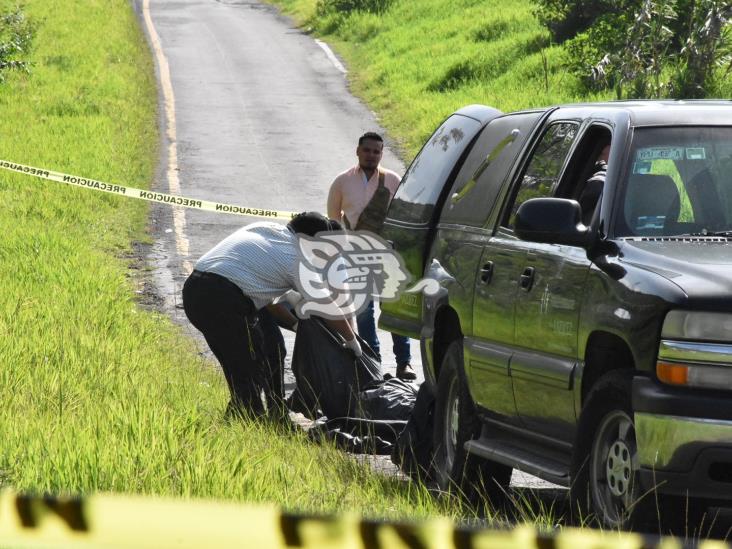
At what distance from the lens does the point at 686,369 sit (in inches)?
217

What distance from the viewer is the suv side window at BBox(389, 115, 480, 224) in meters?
8.74

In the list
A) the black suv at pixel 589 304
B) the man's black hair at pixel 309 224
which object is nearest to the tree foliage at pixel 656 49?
the man's black hair at pixel 309 224

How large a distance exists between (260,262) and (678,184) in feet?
11.2

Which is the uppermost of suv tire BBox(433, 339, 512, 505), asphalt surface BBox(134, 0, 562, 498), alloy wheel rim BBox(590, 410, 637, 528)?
alloy wheel rim BBox(590, 410, 637, 528)

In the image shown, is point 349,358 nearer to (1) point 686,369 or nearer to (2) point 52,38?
(1) point 686,369

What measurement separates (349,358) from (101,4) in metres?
34.9

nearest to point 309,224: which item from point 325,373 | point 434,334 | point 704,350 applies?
point 325,373

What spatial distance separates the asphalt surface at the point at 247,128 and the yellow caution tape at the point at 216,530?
496 cm

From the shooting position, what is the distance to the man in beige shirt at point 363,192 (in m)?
11.5

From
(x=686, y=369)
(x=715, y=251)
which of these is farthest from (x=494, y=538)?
(x=715, y=251)

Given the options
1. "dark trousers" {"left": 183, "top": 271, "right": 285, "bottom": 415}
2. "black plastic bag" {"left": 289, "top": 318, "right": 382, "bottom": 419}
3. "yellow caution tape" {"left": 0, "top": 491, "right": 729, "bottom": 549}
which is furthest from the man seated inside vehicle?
"yellow caution tape" {"left": 0, "top": 491, "right": 729, "bottom": 549}

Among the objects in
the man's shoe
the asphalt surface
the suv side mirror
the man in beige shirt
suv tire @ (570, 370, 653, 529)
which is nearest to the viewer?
suv tire @ (570, 370, 653, 529)

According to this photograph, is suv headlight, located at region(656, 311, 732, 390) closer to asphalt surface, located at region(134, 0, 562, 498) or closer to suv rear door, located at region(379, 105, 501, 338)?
asphalt surface, located at region(134, 0, 562, 498)

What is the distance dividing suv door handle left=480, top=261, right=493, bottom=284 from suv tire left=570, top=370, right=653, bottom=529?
4.55ft
